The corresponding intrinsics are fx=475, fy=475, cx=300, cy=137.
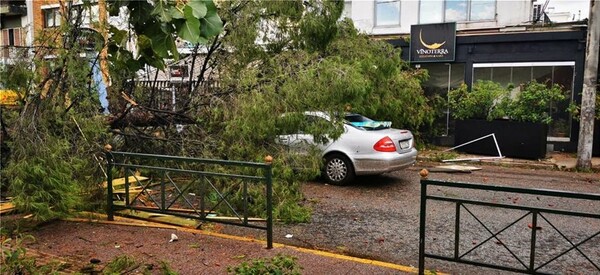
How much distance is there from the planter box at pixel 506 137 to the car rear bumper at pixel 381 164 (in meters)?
5.33

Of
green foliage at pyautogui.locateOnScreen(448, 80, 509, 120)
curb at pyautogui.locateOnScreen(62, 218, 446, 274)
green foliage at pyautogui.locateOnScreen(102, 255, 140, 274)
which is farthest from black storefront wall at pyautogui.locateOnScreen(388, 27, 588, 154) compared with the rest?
green foliage at pyautogui.locateOnScreen(102, 255, 140, 274)

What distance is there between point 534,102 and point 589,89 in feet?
4.47

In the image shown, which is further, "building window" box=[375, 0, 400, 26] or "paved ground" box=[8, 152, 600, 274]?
"building window" box=[375, 0, 400, 26]

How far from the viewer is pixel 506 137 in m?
13.3

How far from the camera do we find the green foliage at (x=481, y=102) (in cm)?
1348

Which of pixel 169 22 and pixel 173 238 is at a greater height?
pixel 169 22

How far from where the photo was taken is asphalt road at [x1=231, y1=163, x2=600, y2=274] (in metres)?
5.43

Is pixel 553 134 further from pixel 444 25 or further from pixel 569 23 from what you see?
pixel 444 25

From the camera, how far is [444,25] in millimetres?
15688

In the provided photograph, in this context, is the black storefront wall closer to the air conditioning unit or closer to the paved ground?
the air conditioning unit

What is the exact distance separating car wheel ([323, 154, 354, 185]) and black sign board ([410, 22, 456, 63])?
8.00 m

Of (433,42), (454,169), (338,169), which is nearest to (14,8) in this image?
(433,42)

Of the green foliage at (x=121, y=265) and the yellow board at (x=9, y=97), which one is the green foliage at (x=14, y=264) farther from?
the yellow board at (x=9, y=97)

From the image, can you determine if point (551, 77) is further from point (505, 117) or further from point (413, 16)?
point (413, 16)
